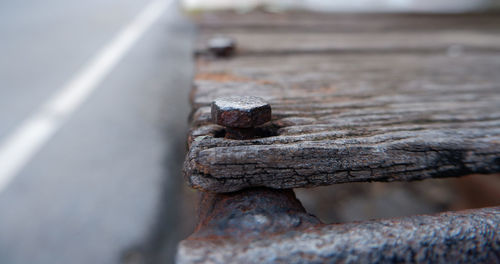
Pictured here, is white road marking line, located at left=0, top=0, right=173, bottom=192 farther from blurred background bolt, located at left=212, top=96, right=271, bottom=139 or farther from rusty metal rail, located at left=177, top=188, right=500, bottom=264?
rusty metal rail, located at left=177, top=188, right=500, bottom=264

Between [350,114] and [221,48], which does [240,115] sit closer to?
[350,114]

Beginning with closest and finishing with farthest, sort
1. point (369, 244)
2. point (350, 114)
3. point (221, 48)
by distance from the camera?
1. point (369, 244)
2. point (350, 114)
3. point (221, 48)

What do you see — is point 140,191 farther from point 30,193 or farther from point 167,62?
point 167,62

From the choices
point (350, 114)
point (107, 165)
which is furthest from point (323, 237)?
point (107, 165)

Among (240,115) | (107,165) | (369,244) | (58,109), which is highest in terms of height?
(240,115)

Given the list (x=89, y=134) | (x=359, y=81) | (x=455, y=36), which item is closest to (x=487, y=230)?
(x=359, y=81)

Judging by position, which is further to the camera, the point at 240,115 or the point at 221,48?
the point at 221,48
